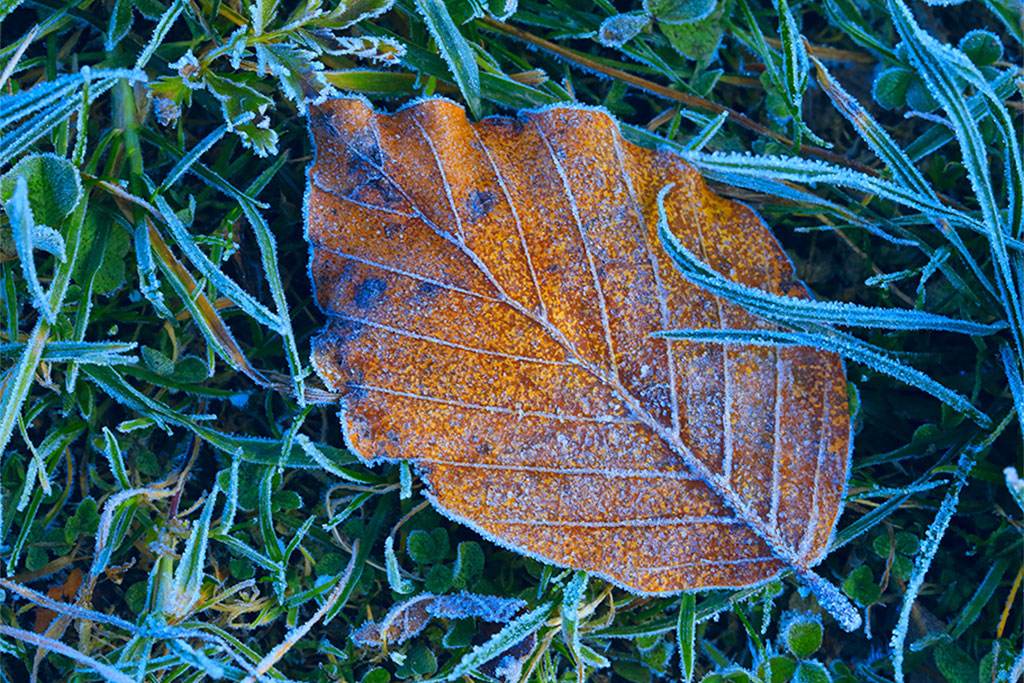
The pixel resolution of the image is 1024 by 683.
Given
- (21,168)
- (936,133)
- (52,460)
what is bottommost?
(52,460)

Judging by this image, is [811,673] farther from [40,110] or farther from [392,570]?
[40,110]

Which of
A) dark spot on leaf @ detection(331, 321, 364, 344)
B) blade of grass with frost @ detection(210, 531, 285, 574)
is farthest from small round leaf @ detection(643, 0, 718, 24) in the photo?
blade of grass with frost @ detection(210, 531, 285, 574)

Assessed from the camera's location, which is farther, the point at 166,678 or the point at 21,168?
the point at 166,678

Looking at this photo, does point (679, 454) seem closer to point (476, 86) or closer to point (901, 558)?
point (901, 558)

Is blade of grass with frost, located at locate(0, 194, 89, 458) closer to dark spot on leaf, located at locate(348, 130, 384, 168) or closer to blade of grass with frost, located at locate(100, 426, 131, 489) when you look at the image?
blade of grass with frost, located at locate(100, 426, 131, 489)

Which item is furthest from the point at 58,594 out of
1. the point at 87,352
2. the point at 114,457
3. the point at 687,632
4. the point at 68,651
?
the point at 687,632

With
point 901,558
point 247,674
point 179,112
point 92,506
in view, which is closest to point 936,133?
point 901,558

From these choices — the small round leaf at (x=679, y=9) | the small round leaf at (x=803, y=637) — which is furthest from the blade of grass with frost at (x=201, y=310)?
the small round leaf at (x=803, y=637)
